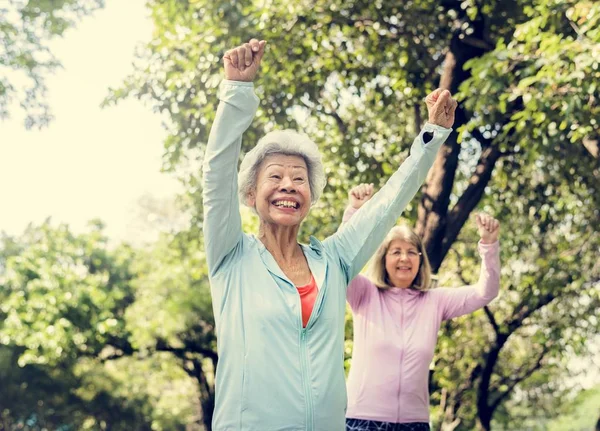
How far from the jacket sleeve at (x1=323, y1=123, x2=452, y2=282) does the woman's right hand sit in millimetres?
680

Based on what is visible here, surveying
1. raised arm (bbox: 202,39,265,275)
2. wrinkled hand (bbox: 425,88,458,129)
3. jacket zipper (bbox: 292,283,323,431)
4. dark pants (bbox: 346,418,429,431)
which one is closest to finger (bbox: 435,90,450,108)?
wrinkled hand (bbox: 425,88,458,129)

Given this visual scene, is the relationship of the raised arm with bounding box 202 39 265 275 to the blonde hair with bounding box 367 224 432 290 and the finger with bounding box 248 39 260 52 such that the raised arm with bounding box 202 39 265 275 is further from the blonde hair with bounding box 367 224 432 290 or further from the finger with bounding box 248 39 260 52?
the blonde hair with bounding box 367 224 432 290

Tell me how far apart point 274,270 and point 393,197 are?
513 mm

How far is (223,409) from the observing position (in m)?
2.32

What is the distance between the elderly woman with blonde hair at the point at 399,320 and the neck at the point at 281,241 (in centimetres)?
109

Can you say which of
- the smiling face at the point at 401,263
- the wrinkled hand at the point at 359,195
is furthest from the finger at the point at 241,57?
the smiling face at the point at 401,263

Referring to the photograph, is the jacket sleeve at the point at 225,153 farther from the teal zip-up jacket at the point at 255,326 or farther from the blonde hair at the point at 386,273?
the blonde hair at the point at 386,273

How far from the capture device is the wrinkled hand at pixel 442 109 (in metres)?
2.70

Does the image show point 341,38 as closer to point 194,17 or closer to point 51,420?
point 194,17

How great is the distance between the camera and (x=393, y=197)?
105 inches

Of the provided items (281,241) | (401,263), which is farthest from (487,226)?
(281,241)

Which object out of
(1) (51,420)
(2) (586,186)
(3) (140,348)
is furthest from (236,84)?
(1) (51,420)

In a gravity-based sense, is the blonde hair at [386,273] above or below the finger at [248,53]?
below

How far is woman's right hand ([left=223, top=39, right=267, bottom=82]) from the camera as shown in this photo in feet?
7.50
